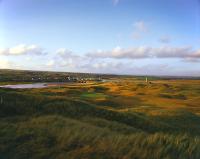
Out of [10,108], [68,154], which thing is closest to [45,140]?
[68,154]

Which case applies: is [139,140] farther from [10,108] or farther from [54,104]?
[54,104]

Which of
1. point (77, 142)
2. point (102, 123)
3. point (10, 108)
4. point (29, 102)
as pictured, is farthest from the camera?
point (29, 102)

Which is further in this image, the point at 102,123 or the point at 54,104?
the point at 54,104

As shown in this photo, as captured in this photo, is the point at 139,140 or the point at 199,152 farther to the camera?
the point at 139,140

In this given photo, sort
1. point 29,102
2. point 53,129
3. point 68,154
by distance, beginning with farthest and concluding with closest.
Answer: point 29,102
point 53,129
point 68,154

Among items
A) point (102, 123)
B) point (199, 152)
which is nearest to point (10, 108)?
point (102, 123)

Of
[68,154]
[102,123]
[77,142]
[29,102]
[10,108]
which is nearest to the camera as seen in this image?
[68,154]

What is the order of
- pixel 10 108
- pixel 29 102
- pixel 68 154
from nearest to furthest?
pixel 68 154 → pixel 10 108 → pixel 29 102

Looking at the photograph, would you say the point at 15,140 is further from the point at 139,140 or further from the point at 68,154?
the point at 139,140
